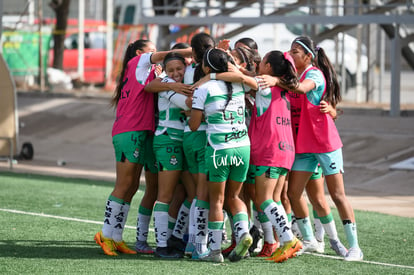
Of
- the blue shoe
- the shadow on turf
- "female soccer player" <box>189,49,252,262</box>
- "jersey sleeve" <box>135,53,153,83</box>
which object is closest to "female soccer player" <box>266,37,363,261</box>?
"female soccer player" <box>189,49,252,262</box>

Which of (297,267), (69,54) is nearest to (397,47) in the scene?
(297,267)

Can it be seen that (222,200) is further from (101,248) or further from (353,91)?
(353,91)

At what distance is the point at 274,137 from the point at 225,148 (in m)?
0.48

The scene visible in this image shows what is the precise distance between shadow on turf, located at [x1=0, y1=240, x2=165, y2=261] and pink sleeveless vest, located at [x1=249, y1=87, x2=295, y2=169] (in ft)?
4.47

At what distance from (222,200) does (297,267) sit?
2.91 ft

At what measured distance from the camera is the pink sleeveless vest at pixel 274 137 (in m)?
8.16

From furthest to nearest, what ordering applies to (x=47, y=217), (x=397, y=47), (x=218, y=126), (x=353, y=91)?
(x=353, y=91) → (x=397, y=47) → (x=47, y=217) → (x=218, y=126)

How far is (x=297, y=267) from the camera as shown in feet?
26.5

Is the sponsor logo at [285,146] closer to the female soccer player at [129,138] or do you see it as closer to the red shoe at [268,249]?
the red shoe at [268,249]

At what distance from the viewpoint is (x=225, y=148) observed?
8.00 m

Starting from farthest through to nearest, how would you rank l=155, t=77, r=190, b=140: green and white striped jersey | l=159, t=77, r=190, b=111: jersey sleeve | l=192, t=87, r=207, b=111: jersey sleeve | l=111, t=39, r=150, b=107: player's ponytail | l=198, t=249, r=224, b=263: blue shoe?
l=111, t=39, r=150, b=107: player's ponytail
l=155, t=77, r=190, b=140: green and white striped jersey
l=159, t=77, r=190, b=111: jersey sleeve
l=198, t=249, r=224, b=263: blue shoe
l=192, t=87, r=207, b=111: jersey sleeve

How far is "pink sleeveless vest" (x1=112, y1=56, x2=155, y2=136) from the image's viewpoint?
28.0 feet

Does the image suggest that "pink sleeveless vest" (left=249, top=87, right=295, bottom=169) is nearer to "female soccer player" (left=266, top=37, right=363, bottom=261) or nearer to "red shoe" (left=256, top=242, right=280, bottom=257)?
"female soccer player" (left=266, top=37, right=363, bottom=261)

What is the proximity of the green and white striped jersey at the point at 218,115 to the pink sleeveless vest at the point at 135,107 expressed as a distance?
70cm
